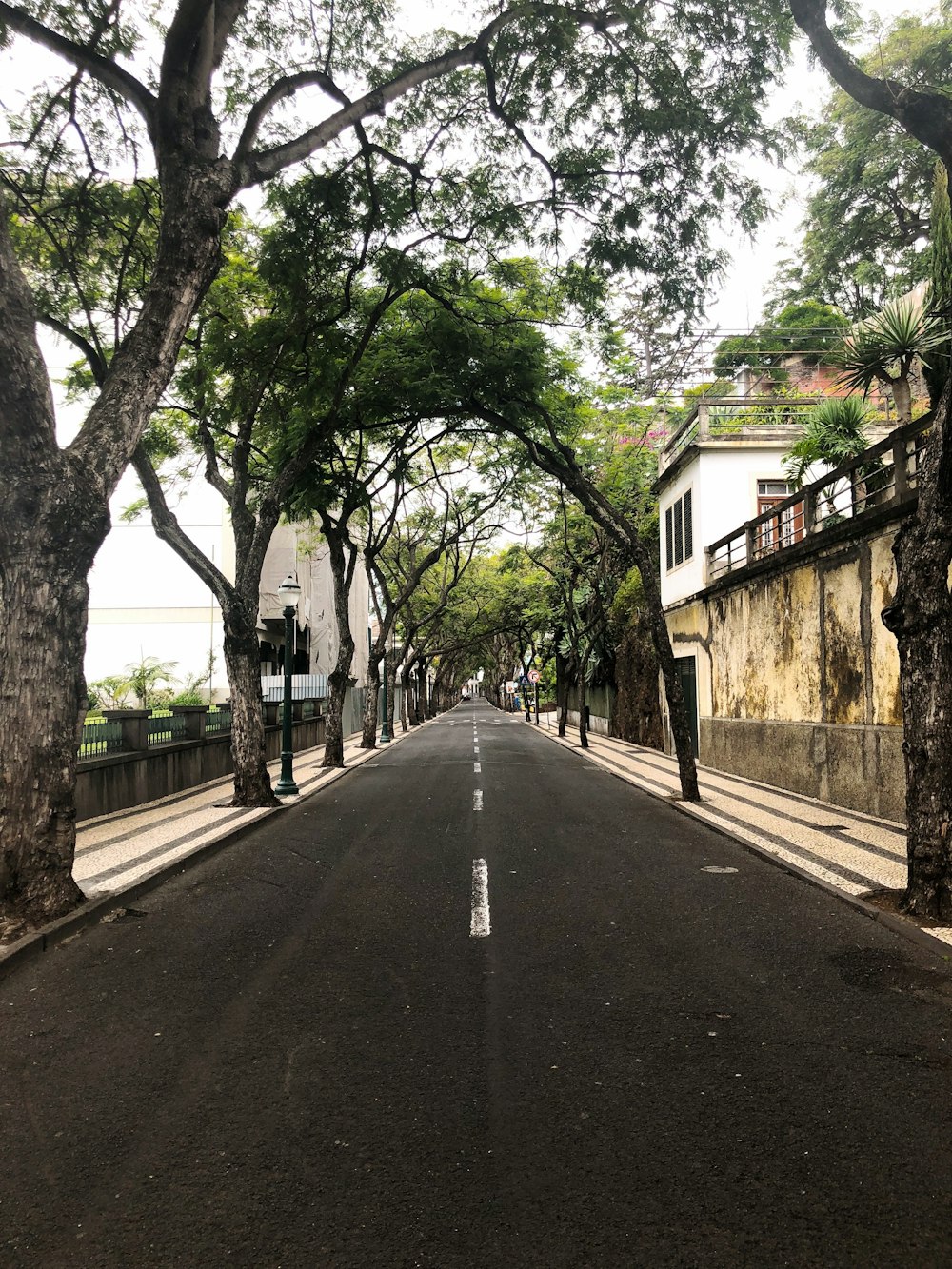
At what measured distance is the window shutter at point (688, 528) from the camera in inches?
896

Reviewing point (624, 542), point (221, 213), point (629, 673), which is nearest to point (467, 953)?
point (221, 213)

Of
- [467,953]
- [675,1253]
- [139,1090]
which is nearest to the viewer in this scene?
[675,1253]

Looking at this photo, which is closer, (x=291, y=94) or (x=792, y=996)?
(x=792, y=996)

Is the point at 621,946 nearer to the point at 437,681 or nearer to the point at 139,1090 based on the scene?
the point at 139,1090

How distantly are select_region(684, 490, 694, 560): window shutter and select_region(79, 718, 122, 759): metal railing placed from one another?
15046 millimetres

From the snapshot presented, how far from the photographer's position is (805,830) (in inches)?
429

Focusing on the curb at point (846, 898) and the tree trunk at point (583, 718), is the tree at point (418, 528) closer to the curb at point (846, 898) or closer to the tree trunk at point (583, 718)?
the tree trunk at point (583, 718)

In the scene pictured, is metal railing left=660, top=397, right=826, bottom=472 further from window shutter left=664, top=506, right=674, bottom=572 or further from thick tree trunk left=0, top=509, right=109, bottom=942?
thick tree trunk left=0, top=509, right=109, bottom=942

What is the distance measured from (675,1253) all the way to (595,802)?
12061 mm

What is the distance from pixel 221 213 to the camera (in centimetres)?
795

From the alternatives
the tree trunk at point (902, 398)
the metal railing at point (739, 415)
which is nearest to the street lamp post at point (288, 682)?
the tree trunk at point (902, 398)

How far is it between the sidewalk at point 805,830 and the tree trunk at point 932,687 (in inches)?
16.6

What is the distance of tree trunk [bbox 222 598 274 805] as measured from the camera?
13.8 meters

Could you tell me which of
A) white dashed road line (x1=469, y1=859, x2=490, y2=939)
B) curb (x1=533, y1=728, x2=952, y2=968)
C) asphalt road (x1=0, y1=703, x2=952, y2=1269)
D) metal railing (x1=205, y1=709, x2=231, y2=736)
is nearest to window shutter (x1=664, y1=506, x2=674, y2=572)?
curb (x1=533, y1=728, x2=952, y2=968)
